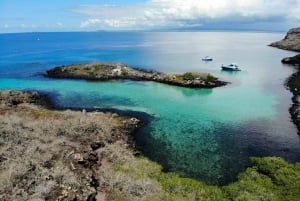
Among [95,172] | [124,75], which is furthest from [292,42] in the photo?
[95,172]

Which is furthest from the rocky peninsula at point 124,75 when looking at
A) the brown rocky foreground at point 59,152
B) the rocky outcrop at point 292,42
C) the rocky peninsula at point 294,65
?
the rocky outcrop at point 292,42

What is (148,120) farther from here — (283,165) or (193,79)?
(193,79)

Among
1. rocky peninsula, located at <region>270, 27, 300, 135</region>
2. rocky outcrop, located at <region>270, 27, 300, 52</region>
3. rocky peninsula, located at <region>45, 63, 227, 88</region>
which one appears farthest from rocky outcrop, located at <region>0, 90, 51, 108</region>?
rocky outcrop, located at <region>270, 27, 300, 52</region>

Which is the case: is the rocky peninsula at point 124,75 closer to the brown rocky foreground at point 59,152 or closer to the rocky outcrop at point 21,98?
the rocky outcrop at point 21,98

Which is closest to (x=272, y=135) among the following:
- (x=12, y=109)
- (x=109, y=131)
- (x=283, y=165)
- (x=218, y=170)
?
(x=283, y=165)

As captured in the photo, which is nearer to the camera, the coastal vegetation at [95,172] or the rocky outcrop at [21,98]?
the coastal vegetation at [95,172]

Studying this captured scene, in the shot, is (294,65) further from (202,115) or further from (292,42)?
(292,42)
